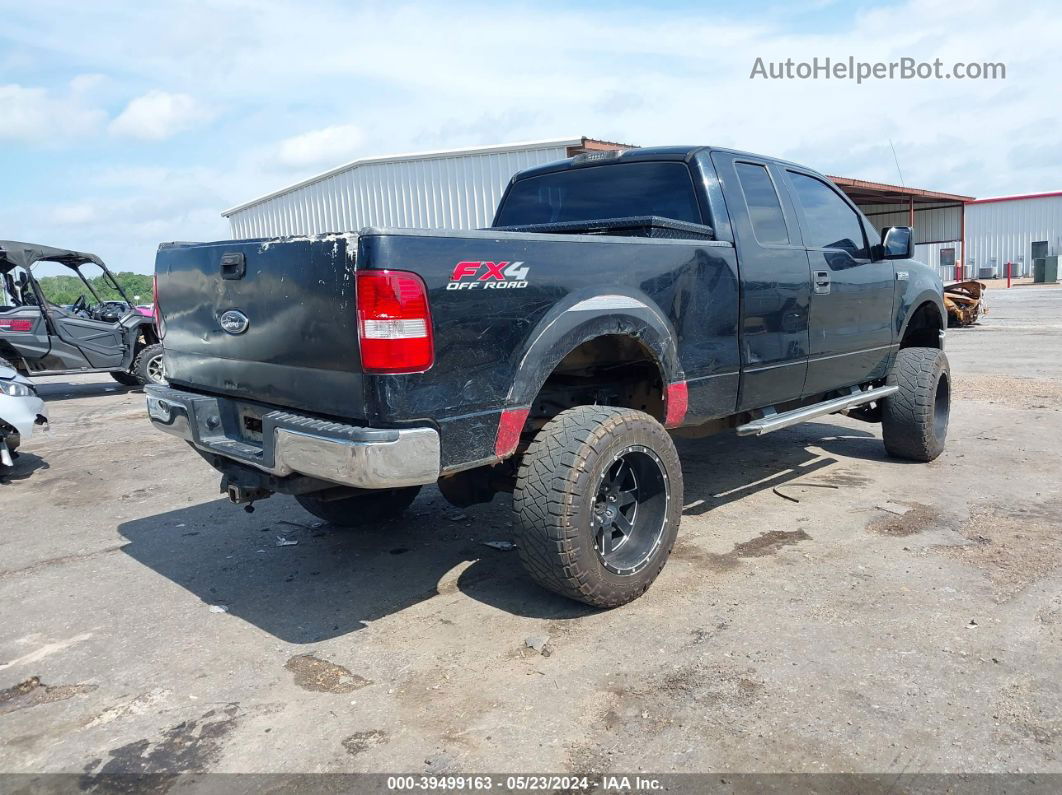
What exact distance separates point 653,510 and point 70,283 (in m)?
24.6

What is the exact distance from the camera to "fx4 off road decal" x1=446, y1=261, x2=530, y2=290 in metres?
2.92

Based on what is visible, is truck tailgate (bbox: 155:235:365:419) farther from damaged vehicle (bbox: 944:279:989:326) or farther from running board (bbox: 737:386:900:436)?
damaged vehicle (bbox: 944:279:989:326)

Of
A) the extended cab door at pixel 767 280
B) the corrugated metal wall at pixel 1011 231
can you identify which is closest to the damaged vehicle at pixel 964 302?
the extended cab door at pixel 767 280

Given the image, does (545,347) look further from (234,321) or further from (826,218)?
(826,218)

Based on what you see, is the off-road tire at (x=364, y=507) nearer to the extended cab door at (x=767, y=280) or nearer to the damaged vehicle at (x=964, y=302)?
the extended cab door at (x=767, y=280)

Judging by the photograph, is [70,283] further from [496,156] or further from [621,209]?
[621,209]

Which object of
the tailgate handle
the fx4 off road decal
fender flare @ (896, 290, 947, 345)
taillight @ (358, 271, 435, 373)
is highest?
the tailgate handle

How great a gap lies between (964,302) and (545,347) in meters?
17.3

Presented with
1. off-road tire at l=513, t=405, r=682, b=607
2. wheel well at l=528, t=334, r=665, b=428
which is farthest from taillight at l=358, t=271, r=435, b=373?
wheel well at l=528, t=334, r=665, b=428

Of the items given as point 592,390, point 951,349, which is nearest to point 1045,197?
point 951,349

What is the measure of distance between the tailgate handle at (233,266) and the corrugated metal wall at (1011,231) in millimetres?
48438

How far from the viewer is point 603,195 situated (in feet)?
15.5

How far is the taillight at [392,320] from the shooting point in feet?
9.10

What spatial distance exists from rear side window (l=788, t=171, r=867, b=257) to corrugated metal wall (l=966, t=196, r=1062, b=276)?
148 ft
